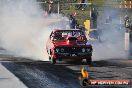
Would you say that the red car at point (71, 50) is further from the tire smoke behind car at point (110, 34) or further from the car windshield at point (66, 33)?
the tire smoke behind car at point (110, 34)

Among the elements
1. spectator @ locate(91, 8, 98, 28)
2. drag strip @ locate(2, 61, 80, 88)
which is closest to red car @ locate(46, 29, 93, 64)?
drag strip @ locate(2, 61, 80, 88)

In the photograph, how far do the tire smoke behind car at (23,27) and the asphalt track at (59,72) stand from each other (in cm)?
445

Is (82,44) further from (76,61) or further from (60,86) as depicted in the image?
(60,86)

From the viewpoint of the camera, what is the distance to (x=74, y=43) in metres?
16.3

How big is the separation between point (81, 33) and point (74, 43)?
128 cm

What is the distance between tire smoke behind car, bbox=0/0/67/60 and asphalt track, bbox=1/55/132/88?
175 inches

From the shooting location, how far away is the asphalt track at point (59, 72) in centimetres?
1125

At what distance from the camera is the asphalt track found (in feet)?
36.9

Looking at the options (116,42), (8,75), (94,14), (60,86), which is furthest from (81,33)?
(94,14)

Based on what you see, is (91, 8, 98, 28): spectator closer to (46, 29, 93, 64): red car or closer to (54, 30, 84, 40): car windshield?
(54, 30, 84, 40): car windshield

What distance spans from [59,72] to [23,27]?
15.2m

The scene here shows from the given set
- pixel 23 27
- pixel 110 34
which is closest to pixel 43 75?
pixel 23 27

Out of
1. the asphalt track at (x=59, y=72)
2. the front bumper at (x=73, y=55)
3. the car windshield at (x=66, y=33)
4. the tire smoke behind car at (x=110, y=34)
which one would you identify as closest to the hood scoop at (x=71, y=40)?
the front bumper at (x=73, y=55)

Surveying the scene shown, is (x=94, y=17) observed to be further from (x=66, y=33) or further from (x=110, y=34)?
(x=66, y=33)
